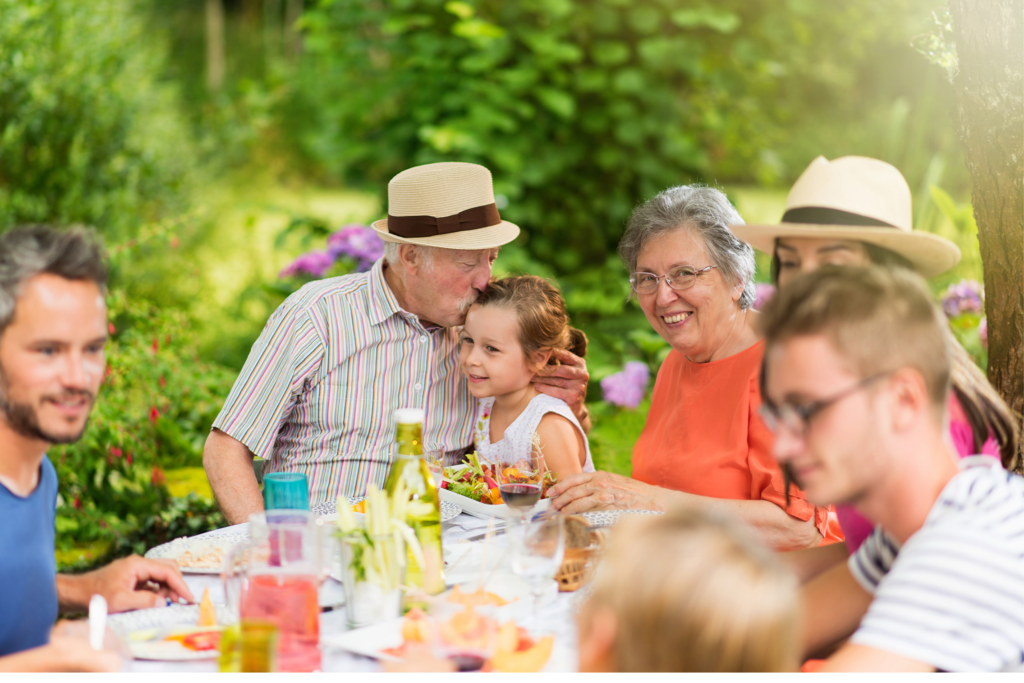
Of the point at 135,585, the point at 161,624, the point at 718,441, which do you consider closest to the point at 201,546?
the point at 135,585

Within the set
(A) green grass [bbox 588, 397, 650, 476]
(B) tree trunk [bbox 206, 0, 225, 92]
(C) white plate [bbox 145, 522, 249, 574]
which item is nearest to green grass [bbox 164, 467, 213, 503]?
(A) green grass [bbox 588, 397, 650, 476]

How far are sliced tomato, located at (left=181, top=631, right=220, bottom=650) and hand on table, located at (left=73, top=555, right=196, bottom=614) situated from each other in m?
0.20

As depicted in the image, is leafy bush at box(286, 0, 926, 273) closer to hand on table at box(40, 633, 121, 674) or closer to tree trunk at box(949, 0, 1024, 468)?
tree trunk at box(949, 0, 1024, 468)

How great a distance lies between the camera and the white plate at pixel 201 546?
1971mm

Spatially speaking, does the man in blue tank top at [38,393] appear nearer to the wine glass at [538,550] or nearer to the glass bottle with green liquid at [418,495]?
the glass bottle with green liquid at [418,495]

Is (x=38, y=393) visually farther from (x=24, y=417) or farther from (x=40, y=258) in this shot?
(x=40, y=258)

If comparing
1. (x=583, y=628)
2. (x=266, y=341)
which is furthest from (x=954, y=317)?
(x=583, y=628)

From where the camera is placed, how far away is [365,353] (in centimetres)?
299

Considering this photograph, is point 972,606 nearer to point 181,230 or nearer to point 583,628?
point 583,628

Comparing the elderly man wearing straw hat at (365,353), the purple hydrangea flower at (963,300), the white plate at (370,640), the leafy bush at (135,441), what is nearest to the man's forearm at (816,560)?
the white plate at (370,640)

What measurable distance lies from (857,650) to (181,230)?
7315mm

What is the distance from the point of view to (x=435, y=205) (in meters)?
2.97

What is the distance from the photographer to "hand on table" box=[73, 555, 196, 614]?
1.80 metres

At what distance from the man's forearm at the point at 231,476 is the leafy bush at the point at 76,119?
12.4ft
